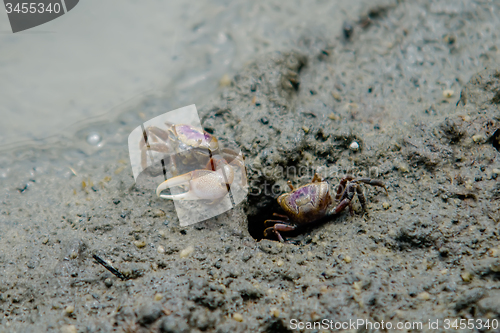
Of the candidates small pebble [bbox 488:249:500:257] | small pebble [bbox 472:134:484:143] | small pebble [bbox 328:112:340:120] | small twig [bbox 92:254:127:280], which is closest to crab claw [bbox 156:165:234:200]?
small twig [bbox 92:254:127:280]

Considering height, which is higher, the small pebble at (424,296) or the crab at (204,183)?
the crab at (204,183)

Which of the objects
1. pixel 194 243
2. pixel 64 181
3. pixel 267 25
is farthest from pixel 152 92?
pixel 194 243

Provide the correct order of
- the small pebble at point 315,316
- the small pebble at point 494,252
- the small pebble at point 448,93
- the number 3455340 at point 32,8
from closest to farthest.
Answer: the small pebble at point 315,316 → the small pebble at point 494,252 → the small pebble at point 448,93 → the number 3455340 at point 32,8

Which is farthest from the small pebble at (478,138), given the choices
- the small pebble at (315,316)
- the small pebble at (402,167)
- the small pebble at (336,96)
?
the small pebble at (315,316)

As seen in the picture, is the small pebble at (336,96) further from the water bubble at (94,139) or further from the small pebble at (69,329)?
the small pebble at (69,329)

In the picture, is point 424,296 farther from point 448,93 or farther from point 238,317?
point 448,93

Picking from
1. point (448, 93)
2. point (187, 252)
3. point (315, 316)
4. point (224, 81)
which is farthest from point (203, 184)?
point (448, 93)

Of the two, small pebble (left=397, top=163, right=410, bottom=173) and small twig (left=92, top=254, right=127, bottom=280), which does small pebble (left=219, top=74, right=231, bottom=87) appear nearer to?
small pebble (left=397, top=163, right=410, bottom=173)
